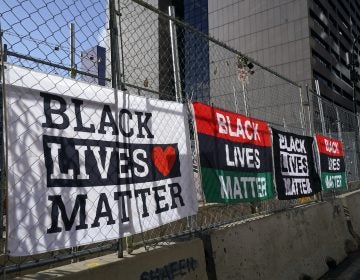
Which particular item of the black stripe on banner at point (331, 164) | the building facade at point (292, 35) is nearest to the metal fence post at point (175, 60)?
the black stripe on banner at point (331, 164)

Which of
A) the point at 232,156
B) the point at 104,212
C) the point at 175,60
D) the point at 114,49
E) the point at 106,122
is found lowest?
the point at 104,212

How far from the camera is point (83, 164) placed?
2797 mm

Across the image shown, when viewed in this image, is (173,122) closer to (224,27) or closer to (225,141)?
(225,141)

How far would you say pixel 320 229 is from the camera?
254 inches

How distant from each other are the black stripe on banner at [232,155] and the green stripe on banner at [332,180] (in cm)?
248

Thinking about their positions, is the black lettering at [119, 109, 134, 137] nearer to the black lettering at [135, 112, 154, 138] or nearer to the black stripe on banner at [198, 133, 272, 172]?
the black lettering at [135, 112, 154, 138]

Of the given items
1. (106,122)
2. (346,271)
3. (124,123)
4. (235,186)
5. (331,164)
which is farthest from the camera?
(331,164)

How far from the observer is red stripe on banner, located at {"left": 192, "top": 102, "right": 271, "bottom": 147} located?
13.8 feet

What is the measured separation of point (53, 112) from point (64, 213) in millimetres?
636

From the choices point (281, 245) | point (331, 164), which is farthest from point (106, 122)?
point (331, 164)

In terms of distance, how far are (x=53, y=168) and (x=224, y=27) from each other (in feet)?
230

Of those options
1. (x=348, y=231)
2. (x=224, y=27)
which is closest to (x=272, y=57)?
(x=224, y=27)

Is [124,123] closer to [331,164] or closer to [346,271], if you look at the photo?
[346,271]

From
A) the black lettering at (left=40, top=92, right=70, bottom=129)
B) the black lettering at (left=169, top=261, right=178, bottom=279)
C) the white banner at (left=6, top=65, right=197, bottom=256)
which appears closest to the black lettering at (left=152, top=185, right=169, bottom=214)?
the white banner at (left=6, top=65, right=197, bottom=256)
